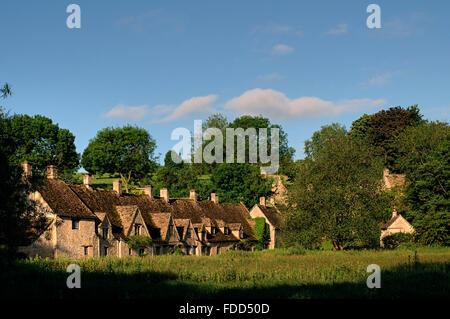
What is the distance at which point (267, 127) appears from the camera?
4919 inches

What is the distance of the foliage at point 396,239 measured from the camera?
65.8m

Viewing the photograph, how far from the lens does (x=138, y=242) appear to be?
55.8 metres

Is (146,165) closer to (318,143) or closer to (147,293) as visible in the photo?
(318,143)

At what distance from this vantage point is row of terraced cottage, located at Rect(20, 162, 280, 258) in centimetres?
4934

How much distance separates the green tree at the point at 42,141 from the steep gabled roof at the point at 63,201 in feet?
109

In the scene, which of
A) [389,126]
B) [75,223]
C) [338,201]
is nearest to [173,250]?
[75,223]

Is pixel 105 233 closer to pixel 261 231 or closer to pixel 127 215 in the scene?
pixel 127 215

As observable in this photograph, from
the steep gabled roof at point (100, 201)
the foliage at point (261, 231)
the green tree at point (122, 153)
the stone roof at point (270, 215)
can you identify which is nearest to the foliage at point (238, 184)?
the stone roof at point (270, 215)

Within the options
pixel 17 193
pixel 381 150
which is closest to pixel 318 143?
pixel 381 150

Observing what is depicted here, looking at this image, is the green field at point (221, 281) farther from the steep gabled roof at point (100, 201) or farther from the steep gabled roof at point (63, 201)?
the steep gabled roof at point (100, 201)

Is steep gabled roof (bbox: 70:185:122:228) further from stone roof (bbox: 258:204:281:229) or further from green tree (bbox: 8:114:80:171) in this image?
stone roof (bbox: 258:204:281:229)

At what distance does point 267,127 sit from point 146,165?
116 feet

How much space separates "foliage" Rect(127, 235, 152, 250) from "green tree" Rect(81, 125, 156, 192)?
4213 centimetres

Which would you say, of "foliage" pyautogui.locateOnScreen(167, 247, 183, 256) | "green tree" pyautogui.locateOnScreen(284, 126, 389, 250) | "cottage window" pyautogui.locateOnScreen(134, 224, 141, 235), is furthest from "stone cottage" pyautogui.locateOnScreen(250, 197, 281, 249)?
"cottage window" pyautogui.locateOnScreen(134, 224, 141, 235)
